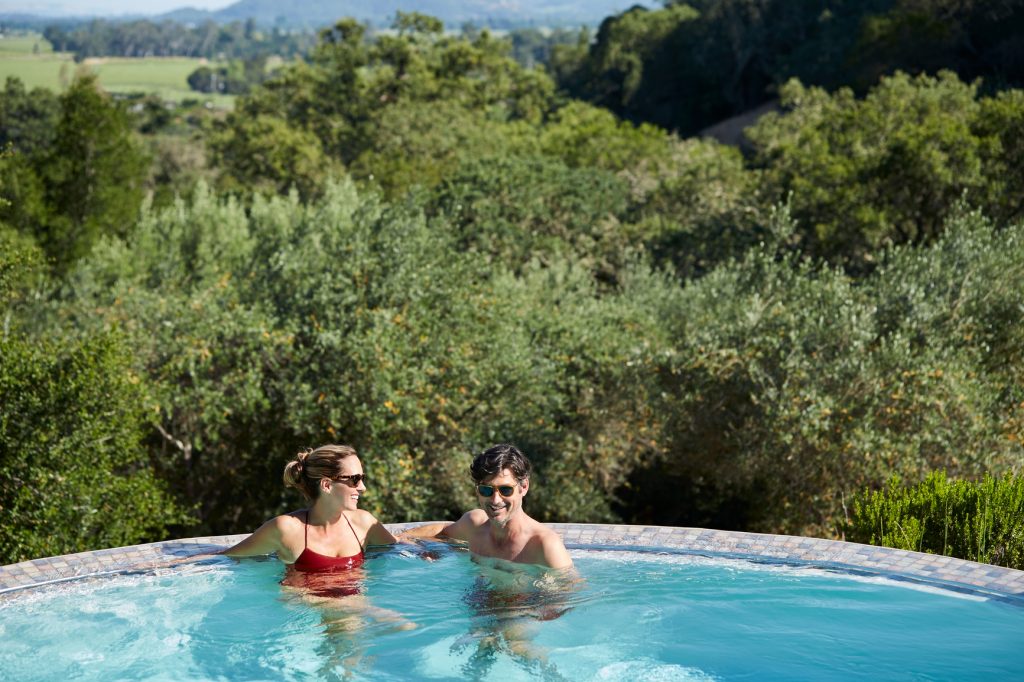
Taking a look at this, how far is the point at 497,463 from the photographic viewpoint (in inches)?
282

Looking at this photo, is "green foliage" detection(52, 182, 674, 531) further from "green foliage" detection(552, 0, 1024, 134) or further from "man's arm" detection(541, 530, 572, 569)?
"green foliage" detection(552, 0, 1024, 134)

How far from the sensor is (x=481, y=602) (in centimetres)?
820

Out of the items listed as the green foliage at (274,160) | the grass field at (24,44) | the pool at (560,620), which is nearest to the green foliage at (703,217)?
the green foliage at (274,160)

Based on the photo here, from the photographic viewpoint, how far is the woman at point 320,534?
7.63 meters

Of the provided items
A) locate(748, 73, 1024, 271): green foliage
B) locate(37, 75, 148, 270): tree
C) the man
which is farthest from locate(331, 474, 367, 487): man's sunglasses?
locate(37, 75, 148, 270): tree

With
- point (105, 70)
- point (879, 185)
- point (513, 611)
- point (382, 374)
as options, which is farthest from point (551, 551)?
point (105, 70)

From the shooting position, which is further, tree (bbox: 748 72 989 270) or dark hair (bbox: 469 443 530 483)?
tree (bbox: 748 72 989 270)

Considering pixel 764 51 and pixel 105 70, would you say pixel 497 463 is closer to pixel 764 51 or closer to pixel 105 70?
pixel 764 51

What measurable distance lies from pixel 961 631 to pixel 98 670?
6063 millimetres

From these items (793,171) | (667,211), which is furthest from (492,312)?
(667,211)

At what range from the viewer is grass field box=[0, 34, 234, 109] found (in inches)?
1935

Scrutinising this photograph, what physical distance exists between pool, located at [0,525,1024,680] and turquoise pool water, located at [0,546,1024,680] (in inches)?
0.5

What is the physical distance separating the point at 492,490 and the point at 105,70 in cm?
8596

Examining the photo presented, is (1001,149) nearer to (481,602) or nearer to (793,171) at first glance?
(793,171)
